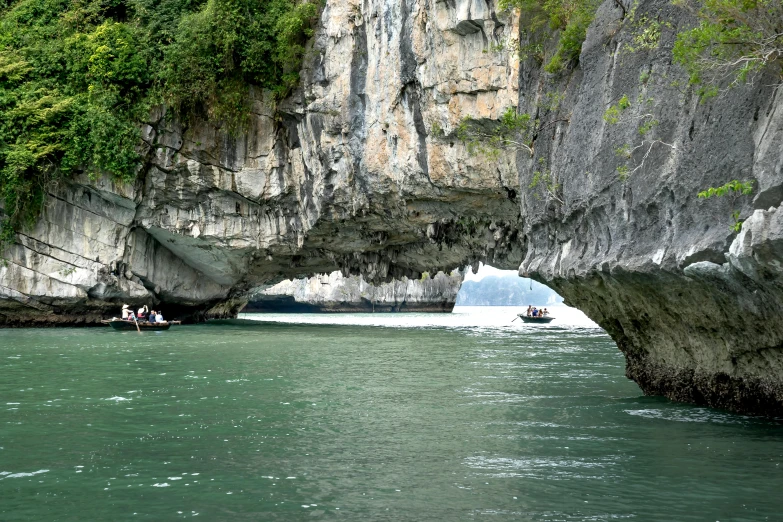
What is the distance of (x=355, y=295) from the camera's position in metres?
69.7

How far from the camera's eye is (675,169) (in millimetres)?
8930

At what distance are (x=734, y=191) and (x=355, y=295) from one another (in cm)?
6244

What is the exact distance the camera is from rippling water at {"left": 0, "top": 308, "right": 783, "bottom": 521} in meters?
6.26

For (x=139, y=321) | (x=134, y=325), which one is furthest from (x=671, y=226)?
(x=139, y=321)

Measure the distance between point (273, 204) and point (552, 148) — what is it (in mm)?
15753

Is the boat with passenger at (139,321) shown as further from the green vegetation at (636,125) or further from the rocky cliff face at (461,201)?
the green vegetation at (636,125)

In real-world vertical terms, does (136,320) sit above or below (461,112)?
below

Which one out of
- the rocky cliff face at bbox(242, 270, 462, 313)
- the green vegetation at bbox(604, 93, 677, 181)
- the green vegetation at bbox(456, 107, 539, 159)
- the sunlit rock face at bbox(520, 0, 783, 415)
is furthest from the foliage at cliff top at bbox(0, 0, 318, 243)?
the rocky cliff face at bbox(242, 270, 462, 313)

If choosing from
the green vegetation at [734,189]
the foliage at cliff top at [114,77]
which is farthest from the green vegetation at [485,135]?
the green vegetation at [734,189]

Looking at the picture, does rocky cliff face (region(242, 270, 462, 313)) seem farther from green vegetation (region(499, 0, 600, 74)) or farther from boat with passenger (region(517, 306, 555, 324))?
green vegetation (region(499, 0, 600, 74))

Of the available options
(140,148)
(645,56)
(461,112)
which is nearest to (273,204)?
(140,148)

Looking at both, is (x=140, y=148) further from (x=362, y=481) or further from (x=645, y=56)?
(x=362, y=481)

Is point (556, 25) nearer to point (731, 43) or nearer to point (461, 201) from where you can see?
point (731, 43)

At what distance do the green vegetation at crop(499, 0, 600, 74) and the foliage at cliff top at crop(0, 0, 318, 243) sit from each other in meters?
10.1
